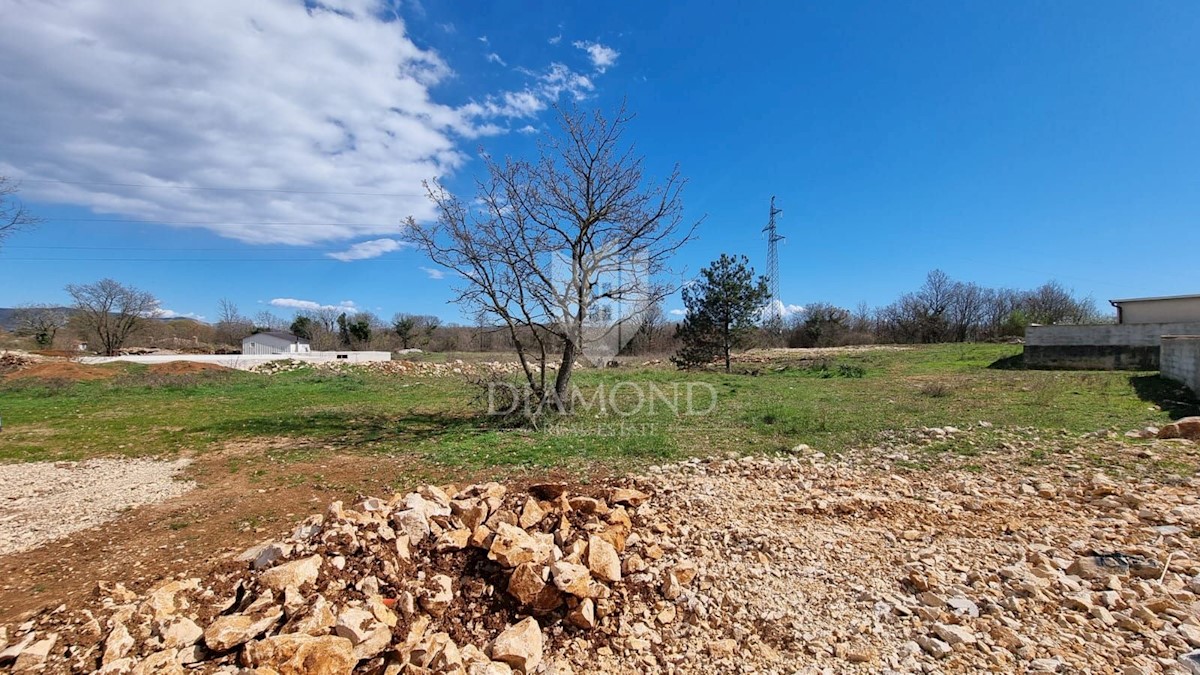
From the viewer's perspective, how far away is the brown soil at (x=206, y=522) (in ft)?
10.4

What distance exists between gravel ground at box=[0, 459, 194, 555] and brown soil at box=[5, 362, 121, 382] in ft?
51.1

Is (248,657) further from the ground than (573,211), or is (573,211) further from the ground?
(573,211)

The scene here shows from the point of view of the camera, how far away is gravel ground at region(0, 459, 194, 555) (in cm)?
416

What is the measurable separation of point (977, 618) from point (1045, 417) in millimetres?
7251

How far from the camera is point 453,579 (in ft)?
9.98

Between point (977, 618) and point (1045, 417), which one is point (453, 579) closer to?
point (977, 618)

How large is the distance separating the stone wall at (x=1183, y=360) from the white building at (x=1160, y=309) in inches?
254

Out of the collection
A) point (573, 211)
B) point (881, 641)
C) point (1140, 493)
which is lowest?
point (881, 641)

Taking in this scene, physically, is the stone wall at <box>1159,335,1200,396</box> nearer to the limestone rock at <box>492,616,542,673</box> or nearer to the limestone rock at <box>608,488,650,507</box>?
the limestone rock at <box>608,488,650,507</box>

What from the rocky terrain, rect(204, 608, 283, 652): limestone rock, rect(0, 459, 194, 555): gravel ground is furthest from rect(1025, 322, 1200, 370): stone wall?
rect(0, 459, 194, 555): gravel ground

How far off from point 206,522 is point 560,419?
17.2 ft

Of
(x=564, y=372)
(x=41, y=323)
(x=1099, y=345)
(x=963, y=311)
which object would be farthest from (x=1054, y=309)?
(x=41, y=323)

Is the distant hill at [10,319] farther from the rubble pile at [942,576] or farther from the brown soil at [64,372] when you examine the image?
the rubble pile at [942,576]

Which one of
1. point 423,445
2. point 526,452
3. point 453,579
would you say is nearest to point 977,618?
point 453,579
